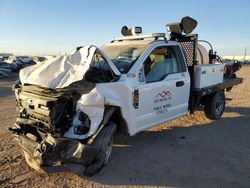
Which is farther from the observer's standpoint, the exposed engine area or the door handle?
the door handle

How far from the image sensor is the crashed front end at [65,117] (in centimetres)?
418

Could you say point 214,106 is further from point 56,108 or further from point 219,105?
point 56,108

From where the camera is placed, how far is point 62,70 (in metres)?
4.57

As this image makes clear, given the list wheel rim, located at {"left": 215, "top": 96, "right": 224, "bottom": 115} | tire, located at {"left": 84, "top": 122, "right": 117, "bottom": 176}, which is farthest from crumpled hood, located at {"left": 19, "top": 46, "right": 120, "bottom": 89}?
wheel rim, located at {"left": 215, "top": 96, "right": 224, "bottom": 115}

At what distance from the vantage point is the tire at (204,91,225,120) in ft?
25.7

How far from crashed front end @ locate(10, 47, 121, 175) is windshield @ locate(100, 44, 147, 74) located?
97 cm

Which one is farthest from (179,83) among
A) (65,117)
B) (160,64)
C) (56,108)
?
(56,108)

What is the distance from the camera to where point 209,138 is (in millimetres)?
6582

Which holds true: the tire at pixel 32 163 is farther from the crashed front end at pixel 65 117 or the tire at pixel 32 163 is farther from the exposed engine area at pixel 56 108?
the exposed engine area at pixel 56 108

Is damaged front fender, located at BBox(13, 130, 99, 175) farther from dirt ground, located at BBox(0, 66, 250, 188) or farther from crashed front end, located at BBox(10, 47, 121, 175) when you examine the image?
dirt ground, located at BBox(0, 66, 250, 188)

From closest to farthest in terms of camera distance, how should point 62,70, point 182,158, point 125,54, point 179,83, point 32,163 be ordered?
point 62,70
point 32,163
point 182,158
point 125,54
point 179,83

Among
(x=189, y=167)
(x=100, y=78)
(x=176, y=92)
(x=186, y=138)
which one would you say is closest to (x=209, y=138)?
(x=186, y=138)

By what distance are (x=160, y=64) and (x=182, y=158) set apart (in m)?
1.85

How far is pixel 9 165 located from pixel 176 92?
132 inches
